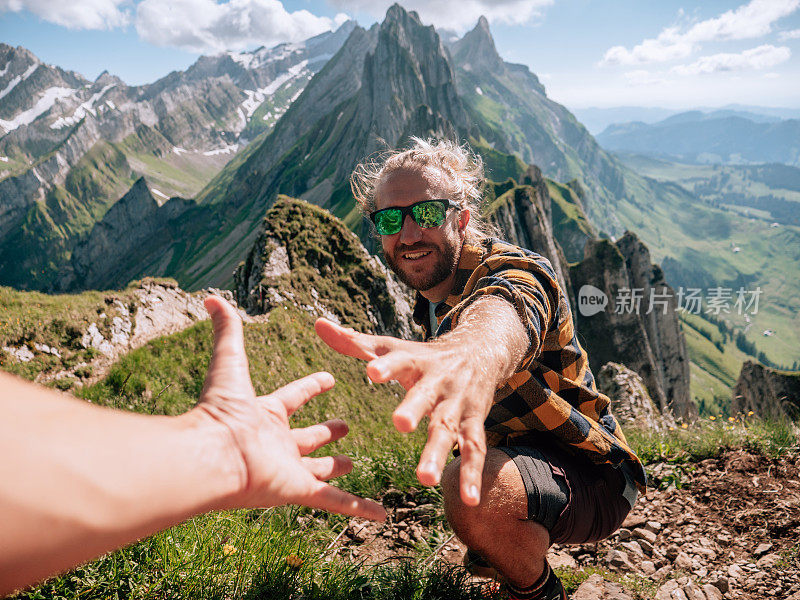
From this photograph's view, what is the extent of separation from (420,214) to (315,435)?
275cm

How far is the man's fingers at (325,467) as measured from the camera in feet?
8.93

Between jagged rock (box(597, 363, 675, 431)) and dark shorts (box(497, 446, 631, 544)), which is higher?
dark shorts (box(497, 446, 631, 544))

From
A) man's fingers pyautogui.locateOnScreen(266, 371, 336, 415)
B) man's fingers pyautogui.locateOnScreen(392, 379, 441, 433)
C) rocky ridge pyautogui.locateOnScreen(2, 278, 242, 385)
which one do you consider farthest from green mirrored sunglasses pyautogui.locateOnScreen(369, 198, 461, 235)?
rocky ridge pyautogui.locateOnScreen(2, 278, 242, 385)

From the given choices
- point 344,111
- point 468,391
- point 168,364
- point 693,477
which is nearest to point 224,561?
point 468,391

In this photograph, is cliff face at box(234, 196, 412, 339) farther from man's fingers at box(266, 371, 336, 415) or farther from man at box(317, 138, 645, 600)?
man's fingers at box(266, 371, 336, 415)

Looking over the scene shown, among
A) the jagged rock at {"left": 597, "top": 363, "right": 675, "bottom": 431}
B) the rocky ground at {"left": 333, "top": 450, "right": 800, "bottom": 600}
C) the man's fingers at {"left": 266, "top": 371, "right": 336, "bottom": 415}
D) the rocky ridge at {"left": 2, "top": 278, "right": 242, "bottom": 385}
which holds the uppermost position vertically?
the man's fingers at {"left": 266, "top": 371, "right": 336, "bottom": 415}

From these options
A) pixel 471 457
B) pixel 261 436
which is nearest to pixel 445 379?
pixel 471 457

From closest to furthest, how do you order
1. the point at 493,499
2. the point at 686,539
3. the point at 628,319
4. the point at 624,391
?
the point at 493,499 < the point at 686,539 < the point at 624,391 < the point at 628,319

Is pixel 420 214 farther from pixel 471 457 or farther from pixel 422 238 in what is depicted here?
pixel 471 457

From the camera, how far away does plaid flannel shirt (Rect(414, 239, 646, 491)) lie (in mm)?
3814

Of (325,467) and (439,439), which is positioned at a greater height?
(439,439)

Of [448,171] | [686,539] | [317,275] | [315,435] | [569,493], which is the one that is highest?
[448,171]

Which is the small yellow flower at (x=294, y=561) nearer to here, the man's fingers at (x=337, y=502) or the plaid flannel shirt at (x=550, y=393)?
the man's fingers at (x=337, y=502)

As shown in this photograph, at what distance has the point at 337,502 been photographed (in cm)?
255
